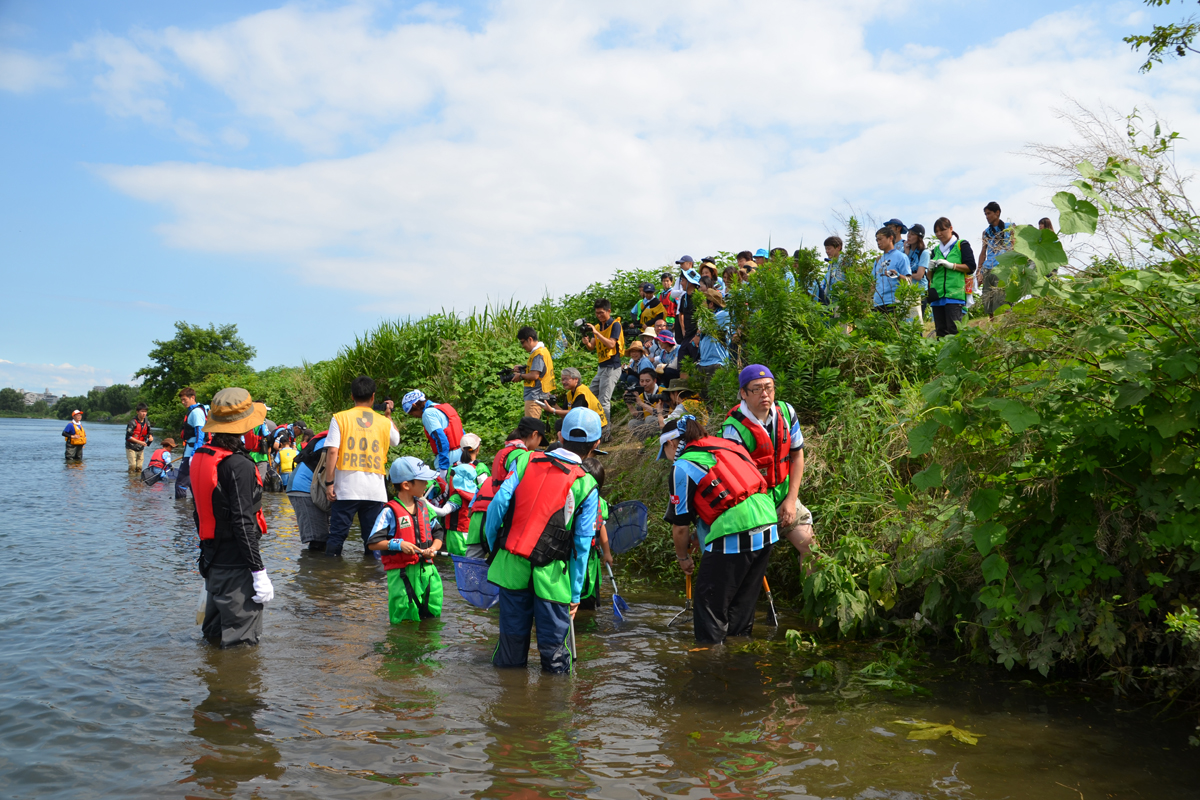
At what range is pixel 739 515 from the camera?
5.59m

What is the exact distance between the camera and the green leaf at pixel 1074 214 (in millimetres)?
3967

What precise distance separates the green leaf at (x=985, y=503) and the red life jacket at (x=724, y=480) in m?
1.51

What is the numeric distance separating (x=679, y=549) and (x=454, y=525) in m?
2.88

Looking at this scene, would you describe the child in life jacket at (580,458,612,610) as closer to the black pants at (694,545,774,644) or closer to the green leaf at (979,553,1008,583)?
the black pants at (694,545,774,644)

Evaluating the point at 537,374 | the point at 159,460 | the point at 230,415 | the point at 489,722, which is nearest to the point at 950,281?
the point at 537,374

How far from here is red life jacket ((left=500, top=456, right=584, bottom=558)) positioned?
16.0 ft

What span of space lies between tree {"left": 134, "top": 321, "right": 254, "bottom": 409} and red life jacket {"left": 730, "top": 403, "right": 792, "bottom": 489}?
66.9 m

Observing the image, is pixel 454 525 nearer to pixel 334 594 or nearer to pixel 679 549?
pixel 334 594

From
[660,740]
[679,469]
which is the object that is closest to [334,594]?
[679,469]

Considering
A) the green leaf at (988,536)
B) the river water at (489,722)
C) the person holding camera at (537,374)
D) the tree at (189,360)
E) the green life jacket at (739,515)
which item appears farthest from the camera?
the tree at (189,360)

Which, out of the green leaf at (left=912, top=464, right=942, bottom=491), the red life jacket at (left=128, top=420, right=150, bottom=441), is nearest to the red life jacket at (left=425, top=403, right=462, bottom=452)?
the green leaf at (left=912, top=464, right=942, bottom=491)

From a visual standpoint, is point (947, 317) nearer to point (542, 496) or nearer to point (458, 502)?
point (458, 502)

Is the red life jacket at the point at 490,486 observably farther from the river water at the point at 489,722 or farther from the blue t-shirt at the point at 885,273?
the blue t-shirt at the point at 885,273

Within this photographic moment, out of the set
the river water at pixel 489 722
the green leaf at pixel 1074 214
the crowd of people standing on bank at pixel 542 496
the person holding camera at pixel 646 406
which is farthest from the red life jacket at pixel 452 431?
the green leaf at pixel 1074 214
